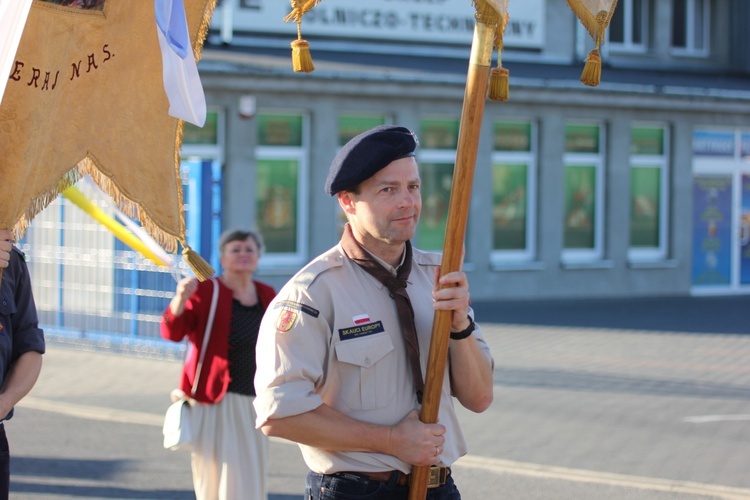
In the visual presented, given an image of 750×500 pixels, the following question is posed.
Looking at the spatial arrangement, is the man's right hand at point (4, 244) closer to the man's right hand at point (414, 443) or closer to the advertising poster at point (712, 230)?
the man's right hand at point (414, 443)

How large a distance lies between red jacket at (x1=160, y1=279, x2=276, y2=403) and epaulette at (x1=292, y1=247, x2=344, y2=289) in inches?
116

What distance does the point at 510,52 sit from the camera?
76.0ft

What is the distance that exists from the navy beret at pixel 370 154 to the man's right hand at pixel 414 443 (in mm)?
720

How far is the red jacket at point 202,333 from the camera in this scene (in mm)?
6301

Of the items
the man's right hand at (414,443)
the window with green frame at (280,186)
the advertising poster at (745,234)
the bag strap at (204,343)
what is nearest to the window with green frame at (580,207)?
the advertising poster at (745,234)

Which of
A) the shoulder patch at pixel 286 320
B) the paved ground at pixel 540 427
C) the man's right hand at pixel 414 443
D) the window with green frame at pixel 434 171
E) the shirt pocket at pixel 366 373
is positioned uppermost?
the window with green frame at pixel 434 171

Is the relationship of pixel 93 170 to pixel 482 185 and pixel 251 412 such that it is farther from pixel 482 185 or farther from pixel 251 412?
pixel 482 185

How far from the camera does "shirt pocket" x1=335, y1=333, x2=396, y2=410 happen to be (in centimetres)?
328

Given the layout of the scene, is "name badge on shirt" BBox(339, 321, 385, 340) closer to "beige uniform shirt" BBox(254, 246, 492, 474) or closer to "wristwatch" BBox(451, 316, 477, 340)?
"beige uniform shirt" BBox(254, 246, 492, 474)

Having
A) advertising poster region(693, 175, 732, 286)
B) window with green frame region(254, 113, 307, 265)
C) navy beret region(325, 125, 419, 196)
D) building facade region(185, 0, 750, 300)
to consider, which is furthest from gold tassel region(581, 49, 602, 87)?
advertising poster region(693, 175, 732, 286)

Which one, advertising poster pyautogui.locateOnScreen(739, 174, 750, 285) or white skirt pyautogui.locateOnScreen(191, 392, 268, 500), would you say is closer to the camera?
white skirt pyautogui.locateOnScreen(191, 392, 268, 500)

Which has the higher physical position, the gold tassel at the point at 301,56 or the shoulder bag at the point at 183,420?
the gold tassel at the point at 301,56

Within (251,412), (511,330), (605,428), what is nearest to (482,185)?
(511,330)

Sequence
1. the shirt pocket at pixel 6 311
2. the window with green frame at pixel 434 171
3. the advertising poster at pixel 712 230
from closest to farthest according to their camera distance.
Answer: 1. the shirt pocket at pixel 6 311
2. the window with green frame at pixel 434 171
3. the advertising poster at pixel 712 230
